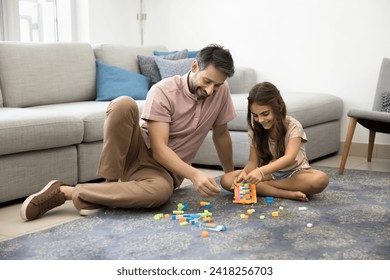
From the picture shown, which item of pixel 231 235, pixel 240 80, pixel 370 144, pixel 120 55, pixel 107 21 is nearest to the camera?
pixel 231 235

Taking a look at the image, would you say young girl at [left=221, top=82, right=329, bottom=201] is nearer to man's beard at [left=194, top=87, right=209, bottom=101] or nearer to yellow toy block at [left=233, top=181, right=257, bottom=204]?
yellow toy block at [left=233, top=181, right=257, bottom=204]

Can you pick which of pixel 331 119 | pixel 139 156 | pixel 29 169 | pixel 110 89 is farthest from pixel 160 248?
pixel 331 119

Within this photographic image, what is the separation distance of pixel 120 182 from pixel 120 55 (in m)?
1.88

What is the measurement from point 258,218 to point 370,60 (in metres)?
2.30

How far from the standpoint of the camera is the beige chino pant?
2643 millimetres

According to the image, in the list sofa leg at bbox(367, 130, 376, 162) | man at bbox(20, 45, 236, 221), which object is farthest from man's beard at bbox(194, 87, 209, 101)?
sofa leg at bbox(367, 130, 376, 162)

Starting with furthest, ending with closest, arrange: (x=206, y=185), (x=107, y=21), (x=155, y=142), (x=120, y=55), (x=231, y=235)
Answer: (x=107, y=21), (x=120, y=55), (x=155, y=142), (x=206, y=185), (x=231, y=235)

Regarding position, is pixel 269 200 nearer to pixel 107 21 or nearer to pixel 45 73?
pixel 45 73

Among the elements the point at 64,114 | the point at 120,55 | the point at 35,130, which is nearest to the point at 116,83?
the point at 120,55

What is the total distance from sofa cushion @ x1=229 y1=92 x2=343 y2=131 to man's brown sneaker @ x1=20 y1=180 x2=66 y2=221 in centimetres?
144

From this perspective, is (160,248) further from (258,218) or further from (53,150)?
(53,150)

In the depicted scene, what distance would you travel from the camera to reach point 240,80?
4.66 meters

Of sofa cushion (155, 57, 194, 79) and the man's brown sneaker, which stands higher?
sofa cushion (155, 57, 194, 79)

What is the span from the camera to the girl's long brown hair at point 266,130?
2.84 metres
